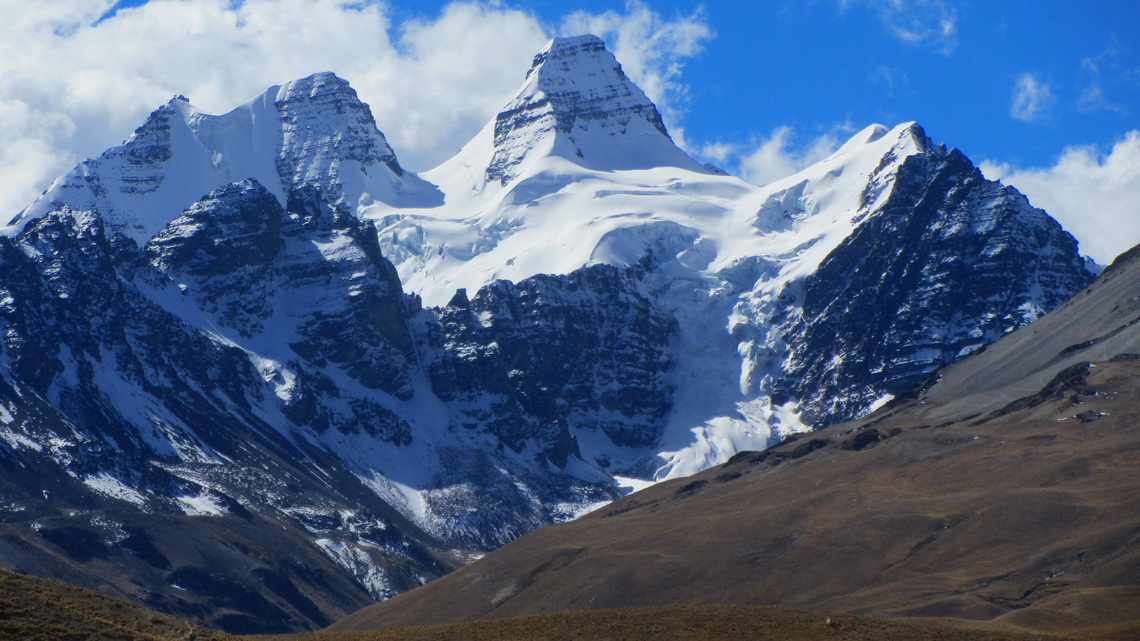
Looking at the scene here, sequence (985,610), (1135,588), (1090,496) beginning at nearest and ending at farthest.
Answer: (1135,588) < (985,610) < (1090,496)

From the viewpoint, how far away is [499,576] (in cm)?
19188

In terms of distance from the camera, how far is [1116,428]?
19012 centimetres

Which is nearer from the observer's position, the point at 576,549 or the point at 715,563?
the point at 715,563

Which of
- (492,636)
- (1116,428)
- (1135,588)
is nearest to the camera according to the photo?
(492,636)

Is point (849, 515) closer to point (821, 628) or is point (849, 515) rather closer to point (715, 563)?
point (715, 563)

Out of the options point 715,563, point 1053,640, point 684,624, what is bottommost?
point 1053,640

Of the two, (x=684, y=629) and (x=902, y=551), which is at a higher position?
(x=902, y=551)

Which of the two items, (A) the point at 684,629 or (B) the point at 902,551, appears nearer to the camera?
(A) the point at 684,629

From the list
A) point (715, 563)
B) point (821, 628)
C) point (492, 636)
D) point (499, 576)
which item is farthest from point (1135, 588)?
point (499, 576)

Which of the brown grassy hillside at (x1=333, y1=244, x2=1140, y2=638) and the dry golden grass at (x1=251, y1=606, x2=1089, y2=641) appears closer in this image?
the dry golden grass at (x1=251, y1=606, x2=1089, y2=641)

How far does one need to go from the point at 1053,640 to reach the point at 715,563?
99.7 metres

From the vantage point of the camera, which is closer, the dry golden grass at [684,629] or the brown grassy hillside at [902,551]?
the dry golden grass at [684,629]

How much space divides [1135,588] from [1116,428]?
284 feet

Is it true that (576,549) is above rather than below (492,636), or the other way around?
above
